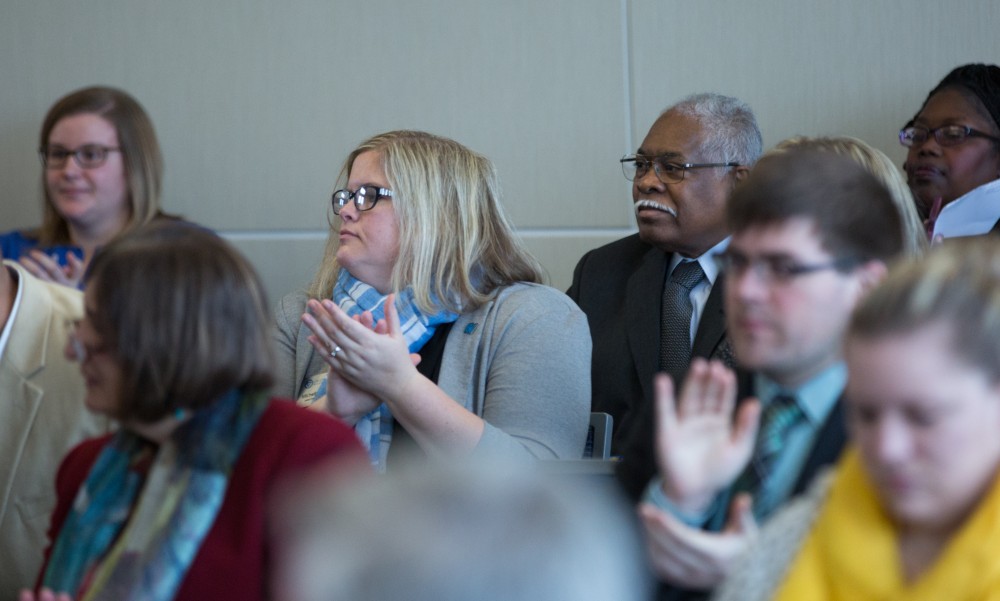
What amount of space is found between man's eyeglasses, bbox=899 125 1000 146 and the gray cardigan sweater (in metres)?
1.44

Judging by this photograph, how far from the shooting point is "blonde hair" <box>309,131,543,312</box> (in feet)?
9.65

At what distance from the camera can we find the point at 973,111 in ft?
12.1

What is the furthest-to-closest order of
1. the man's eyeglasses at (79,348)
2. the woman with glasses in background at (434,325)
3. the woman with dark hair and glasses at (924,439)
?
the woman with glasses in background at (434,325), the man's eyeglasses at (79,348), the woman with dark hair and glasses at (924,439)

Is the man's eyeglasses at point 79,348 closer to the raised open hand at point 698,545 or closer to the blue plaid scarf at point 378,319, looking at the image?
the raised open hand at point 698,545

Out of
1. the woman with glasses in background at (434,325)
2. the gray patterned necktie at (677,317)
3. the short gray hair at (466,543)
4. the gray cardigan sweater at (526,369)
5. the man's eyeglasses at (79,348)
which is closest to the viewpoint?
the short gray hair at (466,543)

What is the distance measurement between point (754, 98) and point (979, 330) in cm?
310

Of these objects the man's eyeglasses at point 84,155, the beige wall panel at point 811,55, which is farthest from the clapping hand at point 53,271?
the beige wall panel at point 811,55

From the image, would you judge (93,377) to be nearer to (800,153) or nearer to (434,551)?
(800,153)

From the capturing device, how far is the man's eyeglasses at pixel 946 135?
12.1 feet

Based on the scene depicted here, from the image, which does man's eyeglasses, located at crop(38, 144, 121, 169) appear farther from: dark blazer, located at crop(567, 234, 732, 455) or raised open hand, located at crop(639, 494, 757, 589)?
raised open hand, located at crop(639, 494, 757, 589)

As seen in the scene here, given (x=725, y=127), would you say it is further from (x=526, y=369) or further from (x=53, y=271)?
(x=53, y=271)

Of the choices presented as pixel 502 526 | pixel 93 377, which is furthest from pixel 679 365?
pixel 502 526

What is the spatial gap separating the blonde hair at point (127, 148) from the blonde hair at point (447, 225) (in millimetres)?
842

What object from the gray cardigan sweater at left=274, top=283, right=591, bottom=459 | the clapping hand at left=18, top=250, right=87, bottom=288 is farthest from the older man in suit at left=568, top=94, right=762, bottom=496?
the clapping hand at left=18, top=250, right=87, bottom=288
